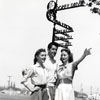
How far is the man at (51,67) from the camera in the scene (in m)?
7.31

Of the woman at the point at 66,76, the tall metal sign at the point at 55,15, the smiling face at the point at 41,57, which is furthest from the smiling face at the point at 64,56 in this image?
the tall metal sign at the point at 55,15

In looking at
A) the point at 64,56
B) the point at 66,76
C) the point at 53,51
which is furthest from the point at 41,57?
the point at 66,76

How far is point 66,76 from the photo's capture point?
7352mm

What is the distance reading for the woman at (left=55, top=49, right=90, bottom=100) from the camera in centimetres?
731

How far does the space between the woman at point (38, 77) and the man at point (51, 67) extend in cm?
7

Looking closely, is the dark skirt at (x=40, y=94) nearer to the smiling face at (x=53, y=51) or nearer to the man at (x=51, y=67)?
the man at (x=51, y=67)

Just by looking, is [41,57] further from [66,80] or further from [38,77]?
[66,80]

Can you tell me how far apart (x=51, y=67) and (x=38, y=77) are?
26 cm

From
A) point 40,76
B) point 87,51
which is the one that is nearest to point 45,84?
point 40,76

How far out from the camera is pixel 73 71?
7379 mm

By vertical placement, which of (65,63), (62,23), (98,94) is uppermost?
(62,23)

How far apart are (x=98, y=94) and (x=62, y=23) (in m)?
5.44

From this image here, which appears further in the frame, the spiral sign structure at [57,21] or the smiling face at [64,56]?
the spiral sign structure at [57,21]

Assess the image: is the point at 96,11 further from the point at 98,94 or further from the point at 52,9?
the point at 98,94
